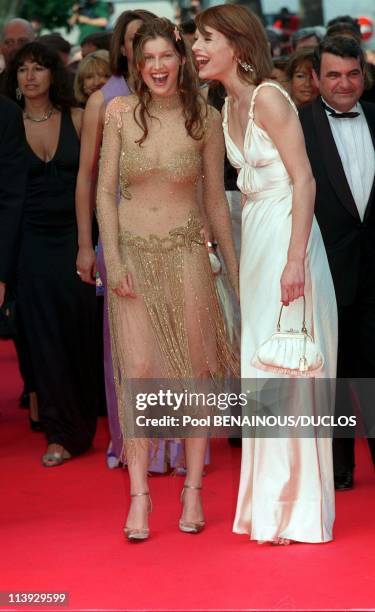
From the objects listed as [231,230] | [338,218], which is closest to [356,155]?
[338,218]

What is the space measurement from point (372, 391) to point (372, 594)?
1.95 meters

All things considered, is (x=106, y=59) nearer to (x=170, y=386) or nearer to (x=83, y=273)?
(x=83, y=273)

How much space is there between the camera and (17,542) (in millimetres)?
5270

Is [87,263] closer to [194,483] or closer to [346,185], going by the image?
[346,185]

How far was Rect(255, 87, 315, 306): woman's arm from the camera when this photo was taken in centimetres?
Result: 500

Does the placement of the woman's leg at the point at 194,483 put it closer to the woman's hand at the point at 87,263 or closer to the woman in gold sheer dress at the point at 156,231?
the woman in gold sheer dress at the point at 156,231

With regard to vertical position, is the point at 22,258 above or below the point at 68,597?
above

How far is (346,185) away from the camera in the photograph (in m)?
5.96

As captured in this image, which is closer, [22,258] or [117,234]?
[117,234]

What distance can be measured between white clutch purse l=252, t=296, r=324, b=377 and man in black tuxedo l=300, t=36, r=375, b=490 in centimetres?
103

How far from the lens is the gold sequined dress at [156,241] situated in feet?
17.3

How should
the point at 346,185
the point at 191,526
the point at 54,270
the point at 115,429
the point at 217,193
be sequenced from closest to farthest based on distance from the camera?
1. the point at 191,526
2. the point at 217,193
3. the point at 346,185
4. the point at 115,429
5. the point at 54,270

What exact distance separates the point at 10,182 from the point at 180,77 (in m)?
0.86

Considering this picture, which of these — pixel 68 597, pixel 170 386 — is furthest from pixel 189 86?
pixel 68 597
